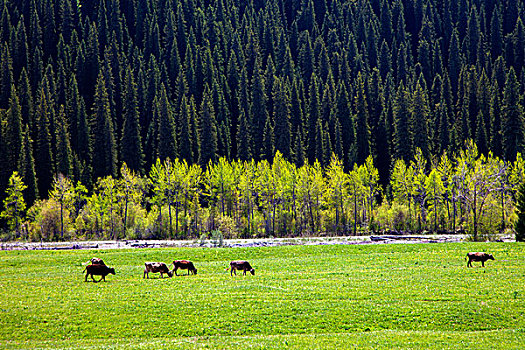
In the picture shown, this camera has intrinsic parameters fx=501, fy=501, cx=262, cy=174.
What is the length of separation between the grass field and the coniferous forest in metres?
48.2

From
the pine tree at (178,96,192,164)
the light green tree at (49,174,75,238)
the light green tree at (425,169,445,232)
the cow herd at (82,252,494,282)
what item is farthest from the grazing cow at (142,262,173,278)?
the pine tree at (178,96,192,164)

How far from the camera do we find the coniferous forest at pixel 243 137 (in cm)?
9844

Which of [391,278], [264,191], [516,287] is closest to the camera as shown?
[516,287]

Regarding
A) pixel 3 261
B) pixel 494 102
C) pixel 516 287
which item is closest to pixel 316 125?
pixel 494 102

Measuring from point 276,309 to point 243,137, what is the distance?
438 ft

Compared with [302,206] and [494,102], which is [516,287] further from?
[494,102]

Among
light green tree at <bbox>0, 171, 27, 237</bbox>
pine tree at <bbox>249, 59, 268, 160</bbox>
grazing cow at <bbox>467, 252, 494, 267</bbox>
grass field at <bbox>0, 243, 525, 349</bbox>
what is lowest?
grass field at <bbox>0, 243, 525, 349</bbox>

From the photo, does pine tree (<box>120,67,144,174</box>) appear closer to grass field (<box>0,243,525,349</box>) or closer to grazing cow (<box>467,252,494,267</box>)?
grass field (<box>0,243,525,349</box>)

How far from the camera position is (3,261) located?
49562 millimetres

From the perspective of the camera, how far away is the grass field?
72.3 feet

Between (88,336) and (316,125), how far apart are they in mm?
135576

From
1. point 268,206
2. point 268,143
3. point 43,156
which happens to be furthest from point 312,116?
point 43,156

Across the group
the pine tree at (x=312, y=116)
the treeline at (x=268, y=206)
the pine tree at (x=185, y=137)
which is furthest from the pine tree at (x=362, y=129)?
the pine tree at (x=185, y=137)

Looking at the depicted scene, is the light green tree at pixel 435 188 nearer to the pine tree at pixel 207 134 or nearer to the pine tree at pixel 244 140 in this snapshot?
the pine tree at pixel 244 140
